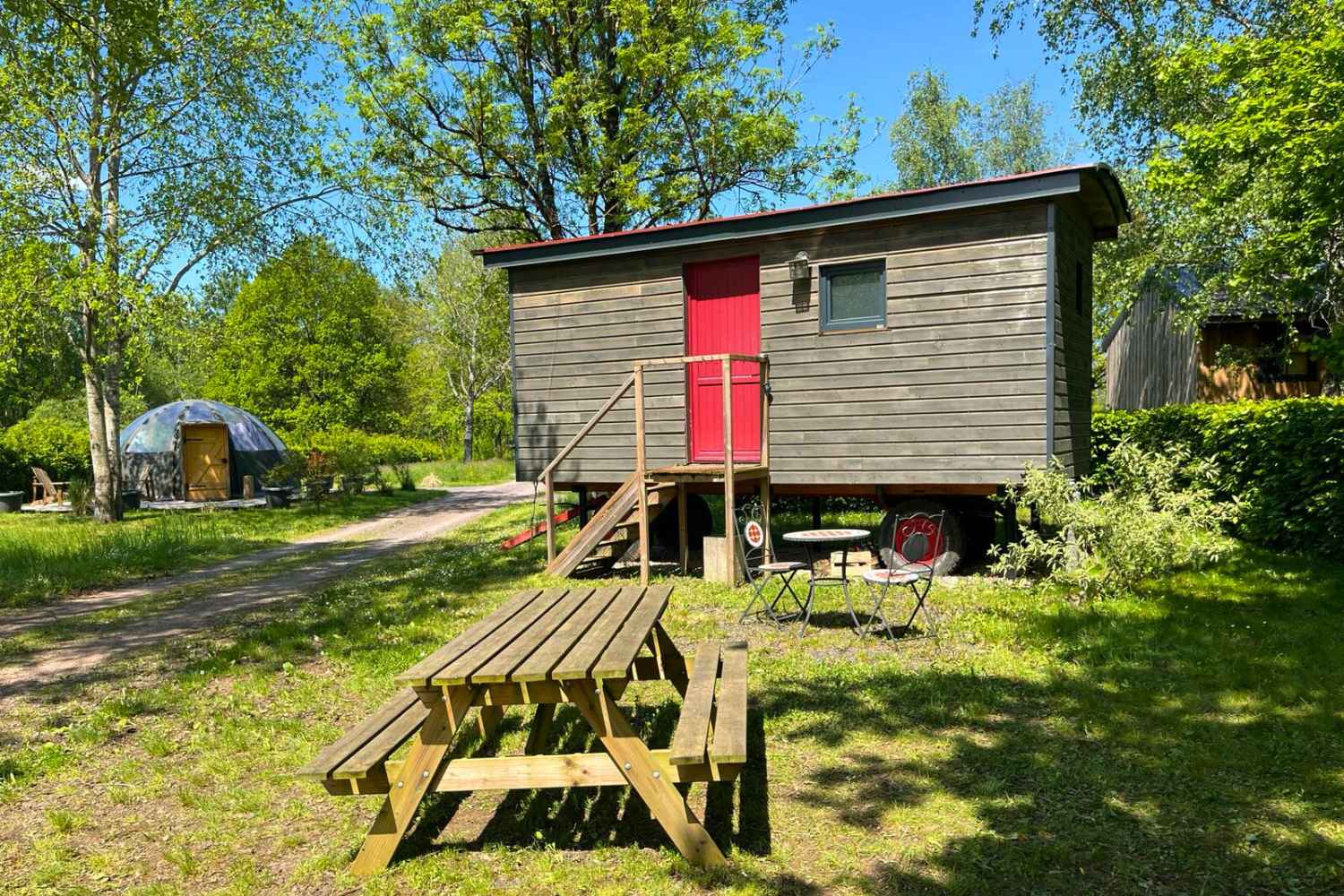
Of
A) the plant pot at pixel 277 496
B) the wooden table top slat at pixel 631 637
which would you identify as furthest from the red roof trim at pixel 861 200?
the plant pot at pixel 277 496

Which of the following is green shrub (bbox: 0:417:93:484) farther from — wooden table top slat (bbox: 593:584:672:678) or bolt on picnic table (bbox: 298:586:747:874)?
bolt on picnic table (bbox: 298:586:747:874)

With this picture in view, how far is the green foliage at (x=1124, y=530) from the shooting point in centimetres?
766

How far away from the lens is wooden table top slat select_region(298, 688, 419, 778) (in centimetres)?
315

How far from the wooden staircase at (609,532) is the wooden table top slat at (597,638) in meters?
4.61

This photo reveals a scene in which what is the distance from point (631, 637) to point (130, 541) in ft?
41.6

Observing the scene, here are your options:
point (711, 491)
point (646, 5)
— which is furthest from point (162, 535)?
point (646, 5)

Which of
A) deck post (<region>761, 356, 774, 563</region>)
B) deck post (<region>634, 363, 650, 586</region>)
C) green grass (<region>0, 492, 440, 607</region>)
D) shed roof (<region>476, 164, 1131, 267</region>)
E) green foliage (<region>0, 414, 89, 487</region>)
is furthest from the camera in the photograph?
green foliage (<region>0, 414, 89, 487</region>)

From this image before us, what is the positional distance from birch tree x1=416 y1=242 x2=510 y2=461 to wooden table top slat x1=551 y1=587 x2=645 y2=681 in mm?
31029

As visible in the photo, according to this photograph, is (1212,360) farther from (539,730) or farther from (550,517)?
(539,730)

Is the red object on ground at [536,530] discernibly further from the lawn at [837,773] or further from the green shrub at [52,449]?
the green shrub at [52,449]

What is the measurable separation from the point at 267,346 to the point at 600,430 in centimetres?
2362

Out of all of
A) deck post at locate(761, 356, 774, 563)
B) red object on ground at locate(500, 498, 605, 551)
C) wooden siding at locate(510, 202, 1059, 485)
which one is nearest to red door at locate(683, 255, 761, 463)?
wooden siding at locate(510, 202, 1059, 485)

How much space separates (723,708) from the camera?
3855mm

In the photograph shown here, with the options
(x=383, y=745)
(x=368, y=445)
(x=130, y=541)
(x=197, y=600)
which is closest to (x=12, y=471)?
(x=368, y=445)
